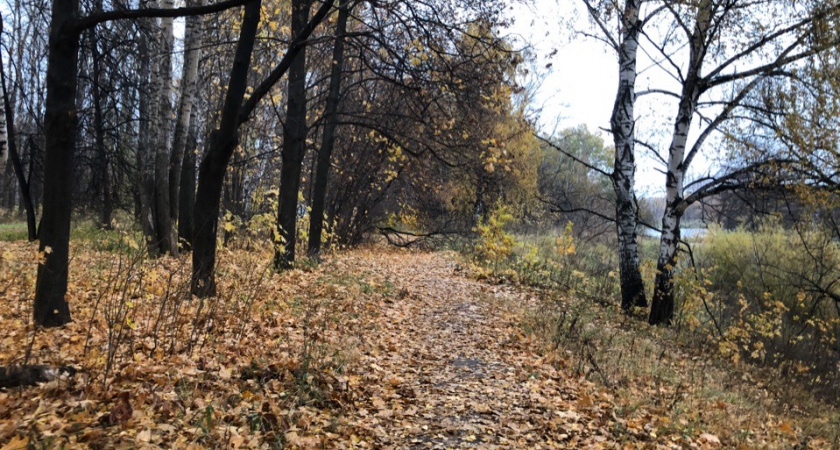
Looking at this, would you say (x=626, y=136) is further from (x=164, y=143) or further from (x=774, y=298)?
(x=164, y=143)

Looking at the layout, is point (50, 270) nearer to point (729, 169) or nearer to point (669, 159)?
point (669, 159)

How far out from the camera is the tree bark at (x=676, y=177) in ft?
32.6

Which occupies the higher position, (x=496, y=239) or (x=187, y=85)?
(x=187, y=85)

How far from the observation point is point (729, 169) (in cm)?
1093

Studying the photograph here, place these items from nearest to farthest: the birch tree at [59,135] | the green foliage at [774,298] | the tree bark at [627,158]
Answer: the birch tree at [59,135]
the green foliage at [774,298]
the tree bark at [627,158]

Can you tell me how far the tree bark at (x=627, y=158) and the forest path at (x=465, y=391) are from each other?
11.9 feet

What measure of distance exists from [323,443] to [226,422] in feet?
2.32

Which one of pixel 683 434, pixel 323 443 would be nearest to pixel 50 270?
pixel 323 443

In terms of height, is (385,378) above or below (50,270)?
below

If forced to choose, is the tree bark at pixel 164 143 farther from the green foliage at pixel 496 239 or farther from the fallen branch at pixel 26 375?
A: the green foliage at pixel 496 239

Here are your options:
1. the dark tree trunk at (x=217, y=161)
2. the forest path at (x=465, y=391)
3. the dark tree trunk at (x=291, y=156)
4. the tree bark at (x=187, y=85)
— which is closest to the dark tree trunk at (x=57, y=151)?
the dark tree trunk at (x=217, y=161)

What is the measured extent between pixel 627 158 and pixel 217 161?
8.02 meters

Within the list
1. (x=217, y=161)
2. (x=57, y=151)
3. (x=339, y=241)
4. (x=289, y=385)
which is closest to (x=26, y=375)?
(x=289, y=385)

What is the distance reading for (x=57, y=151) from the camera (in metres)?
5.07
